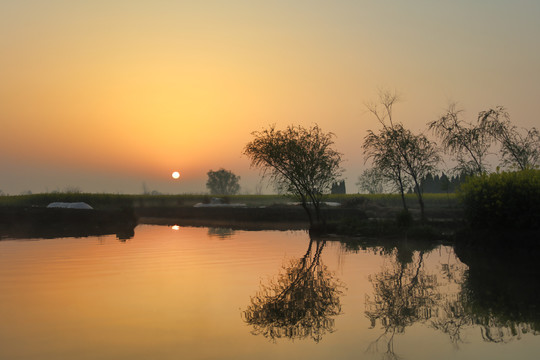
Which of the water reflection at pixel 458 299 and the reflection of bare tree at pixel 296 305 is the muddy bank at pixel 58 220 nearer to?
the reflection of bare tree at pixel 296 305

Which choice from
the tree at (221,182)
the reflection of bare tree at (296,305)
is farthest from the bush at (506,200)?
the tree at (221,182)

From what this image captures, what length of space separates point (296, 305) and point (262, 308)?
80cm

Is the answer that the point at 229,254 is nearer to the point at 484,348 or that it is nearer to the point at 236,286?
the point at 236,286

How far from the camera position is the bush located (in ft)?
68.0

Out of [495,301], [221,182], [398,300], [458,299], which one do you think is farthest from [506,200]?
[221,182]

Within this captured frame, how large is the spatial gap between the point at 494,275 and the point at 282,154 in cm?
1830

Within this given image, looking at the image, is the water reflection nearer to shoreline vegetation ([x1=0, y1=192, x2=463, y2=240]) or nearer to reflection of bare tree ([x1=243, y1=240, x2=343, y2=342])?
reflection of bare tree ([x1=243, y1=240, x2=343, y2=342])

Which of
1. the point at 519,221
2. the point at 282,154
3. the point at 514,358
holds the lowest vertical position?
the point at 514,358

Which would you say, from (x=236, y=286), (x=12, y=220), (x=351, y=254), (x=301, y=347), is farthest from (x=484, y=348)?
(x=12, y=220)

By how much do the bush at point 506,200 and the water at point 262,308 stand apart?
3419 millimetres

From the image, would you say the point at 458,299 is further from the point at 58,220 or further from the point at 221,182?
the point at 221,182

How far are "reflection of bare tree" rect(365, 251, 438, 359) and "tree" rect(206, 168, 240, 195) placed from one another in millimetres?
153988

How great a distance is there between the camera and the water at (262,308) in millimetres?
7613

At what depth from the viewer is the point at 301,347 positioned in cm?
764
